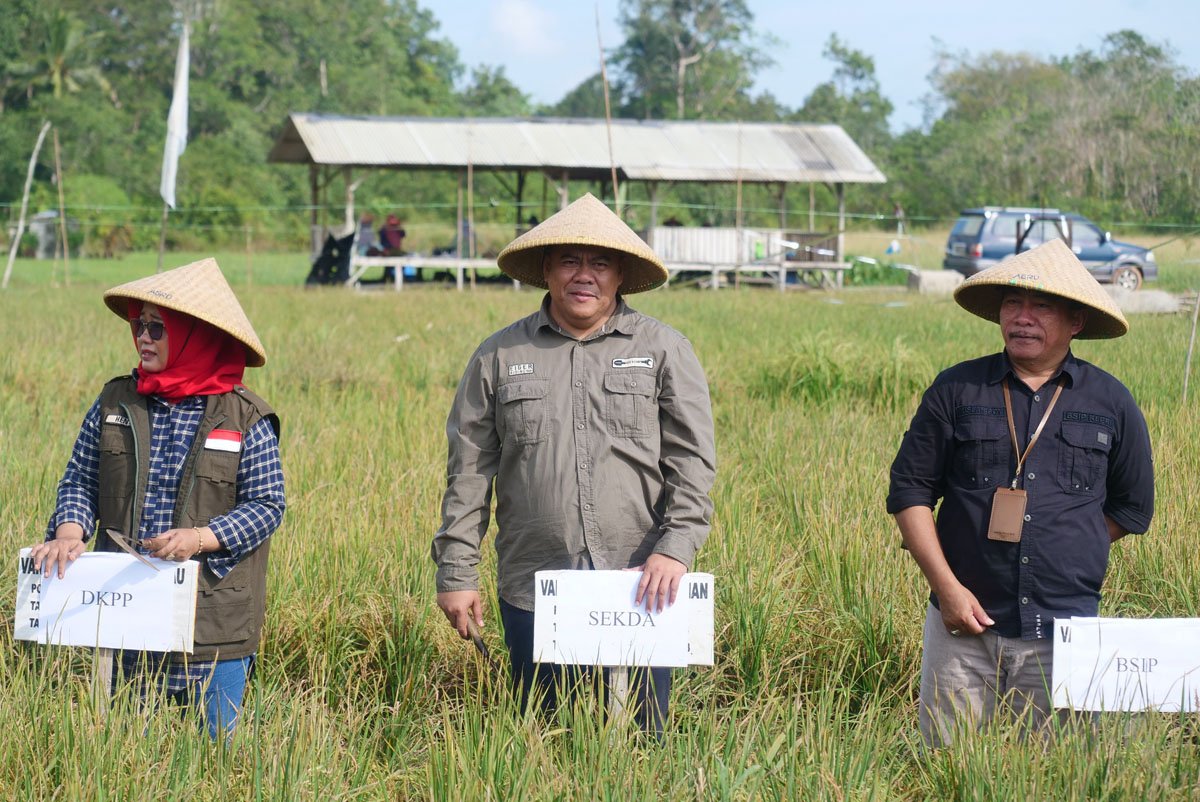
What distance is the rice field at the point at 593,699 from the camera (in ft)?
8.56

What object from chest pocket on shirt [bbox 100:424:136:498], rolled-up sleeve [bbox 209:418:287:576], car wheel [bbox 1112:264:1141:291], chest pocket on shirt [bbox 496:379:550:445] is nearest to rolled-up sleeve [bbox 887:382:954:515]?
chest pocket on shirt [bbox 496:379:550:445]

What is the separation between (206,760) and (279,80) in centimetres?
5643

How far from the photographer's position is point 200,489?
3.15 metres

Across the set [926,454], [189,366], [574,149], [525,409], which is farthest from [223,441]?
[574,149]

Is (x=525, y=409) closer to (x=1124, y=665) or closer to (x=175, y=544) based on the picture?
(x=175, y=544)

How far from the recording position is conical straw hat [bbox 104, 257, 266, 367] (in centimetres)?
312

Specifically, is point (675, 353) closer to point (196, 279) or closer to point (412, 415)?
point (196, 279)

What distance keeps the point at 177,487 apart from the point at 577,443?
94 cm

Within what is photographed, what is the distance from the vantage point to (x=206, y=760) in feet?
8.93

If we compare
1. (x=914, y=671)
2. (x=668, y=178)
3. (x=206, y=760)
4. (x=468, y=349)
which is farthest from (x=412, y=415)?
(x=668, y=178)

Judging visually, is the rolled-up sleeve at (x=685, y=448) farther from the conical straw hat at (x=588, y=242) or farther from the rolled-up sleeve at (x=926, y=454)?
the rolled-up sleeve at (x=926, y=454)

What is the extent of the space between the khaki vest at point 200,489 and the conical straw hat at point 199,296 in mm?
174

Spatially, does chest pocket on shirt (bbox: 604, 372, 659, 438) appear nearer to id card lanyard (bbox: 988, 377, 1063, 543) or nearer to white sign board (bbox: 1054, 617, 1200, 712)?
Answer: id card lanyard (bbox: 988, 377, 1063, 543)

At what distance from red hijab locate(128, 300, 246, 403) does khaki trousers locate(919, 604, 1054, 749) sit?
70.1 inches
